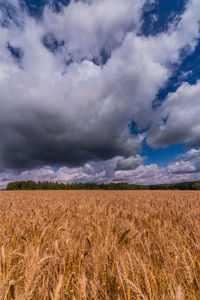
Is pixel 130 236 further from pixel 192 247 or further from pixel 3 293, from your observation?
pixel 3 293

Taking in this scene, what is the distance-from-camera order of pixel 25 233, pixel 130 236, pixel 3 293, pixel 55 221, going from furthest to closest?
pixel 55 221
pixel 25 233
pixel 130 236
pixel 3 293

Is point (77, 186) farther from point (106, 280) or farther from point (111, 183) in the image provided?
point (106, 280)

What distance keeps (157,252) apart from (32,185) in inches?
3955

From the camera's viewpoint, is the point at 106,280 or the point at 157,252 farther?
the point at 157,252

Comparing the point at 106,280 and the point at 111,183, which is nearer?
the point at 106,280

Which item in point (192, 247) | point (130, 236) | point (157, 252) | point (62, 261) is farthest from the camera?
point (130, 236)

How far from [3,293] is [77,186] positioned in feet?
318

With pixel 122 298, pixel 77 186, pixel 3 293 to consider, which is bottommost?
pixel 122 298

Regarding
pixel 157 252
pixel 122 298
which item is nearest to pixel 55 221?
pixel 157 252

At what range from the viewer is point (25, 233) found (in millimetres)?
2490

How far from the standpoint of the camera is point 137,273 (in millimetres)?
1348

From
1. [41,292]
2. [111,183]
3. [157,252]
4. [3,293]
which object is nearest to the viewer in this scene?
[3,293]

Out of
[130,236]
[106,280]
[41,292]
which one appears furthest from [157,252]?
[41,292]

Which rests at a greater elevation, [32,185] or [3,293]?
[32,185]
